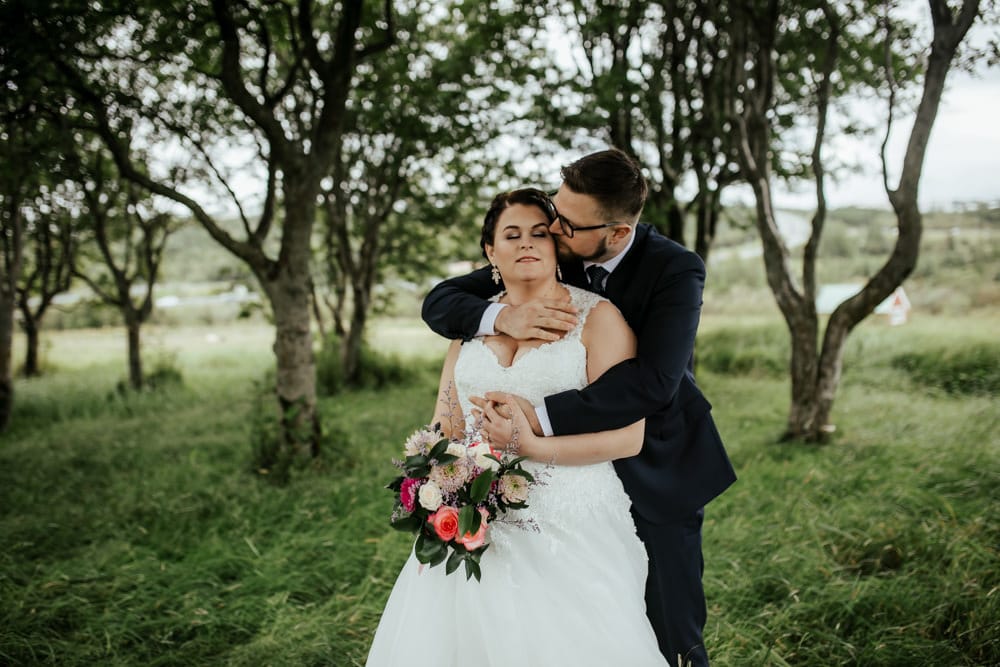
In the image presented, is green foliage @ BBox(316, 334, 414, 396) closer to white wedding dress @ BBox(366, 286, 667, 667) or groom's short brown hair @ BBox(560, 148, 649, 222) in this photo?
white wedding dress @ BBox(366, 286, 667, 667)

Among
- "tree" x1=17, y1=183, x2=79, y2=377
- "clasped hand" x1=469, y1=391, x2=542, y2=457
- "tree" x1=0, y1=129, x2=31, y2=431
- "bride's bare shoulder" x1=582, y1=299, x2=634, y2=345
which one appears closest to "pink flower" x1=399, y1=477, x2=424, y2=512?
"clasped hand" x1=469, y1=391, x2=542, y2=457

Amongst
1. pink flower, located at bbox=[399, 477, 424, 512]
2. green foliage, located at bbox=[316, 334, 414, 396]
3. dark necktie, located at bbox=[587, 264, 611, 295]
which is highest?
dark necktie, located at bbox=[587, 264, 611, 295]

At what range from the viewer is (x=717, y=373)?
40.1 feet

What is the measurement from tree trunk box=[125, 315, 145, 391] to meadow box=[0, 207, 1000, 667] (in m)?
2.03

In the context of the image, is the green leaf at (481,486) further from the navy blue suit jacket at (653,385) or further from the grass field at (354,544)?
the grass field at (354,544)

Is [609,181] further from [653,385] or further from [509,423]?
[509,423]

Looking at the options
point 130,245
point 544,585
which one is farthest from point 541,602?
Result: point 130,245

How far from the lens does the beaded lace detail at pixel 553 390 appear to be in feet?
7.15

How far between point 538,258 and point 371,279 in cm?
950

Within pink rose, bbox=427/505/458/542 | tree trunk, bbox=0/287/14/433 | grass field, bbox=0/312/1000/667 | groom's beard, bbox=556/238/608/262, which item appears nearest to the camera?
pink rose, bbox=427/505/458/542

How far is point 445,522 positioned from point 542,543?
0.46 metres

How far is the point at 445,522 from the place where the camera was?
184cm

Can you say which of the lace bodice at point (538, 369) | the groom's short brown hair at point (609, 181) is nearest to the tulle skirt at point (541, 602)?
the lace bodice at point (538, 369)

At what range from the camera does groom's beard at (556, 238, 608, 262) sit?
7.75ft
